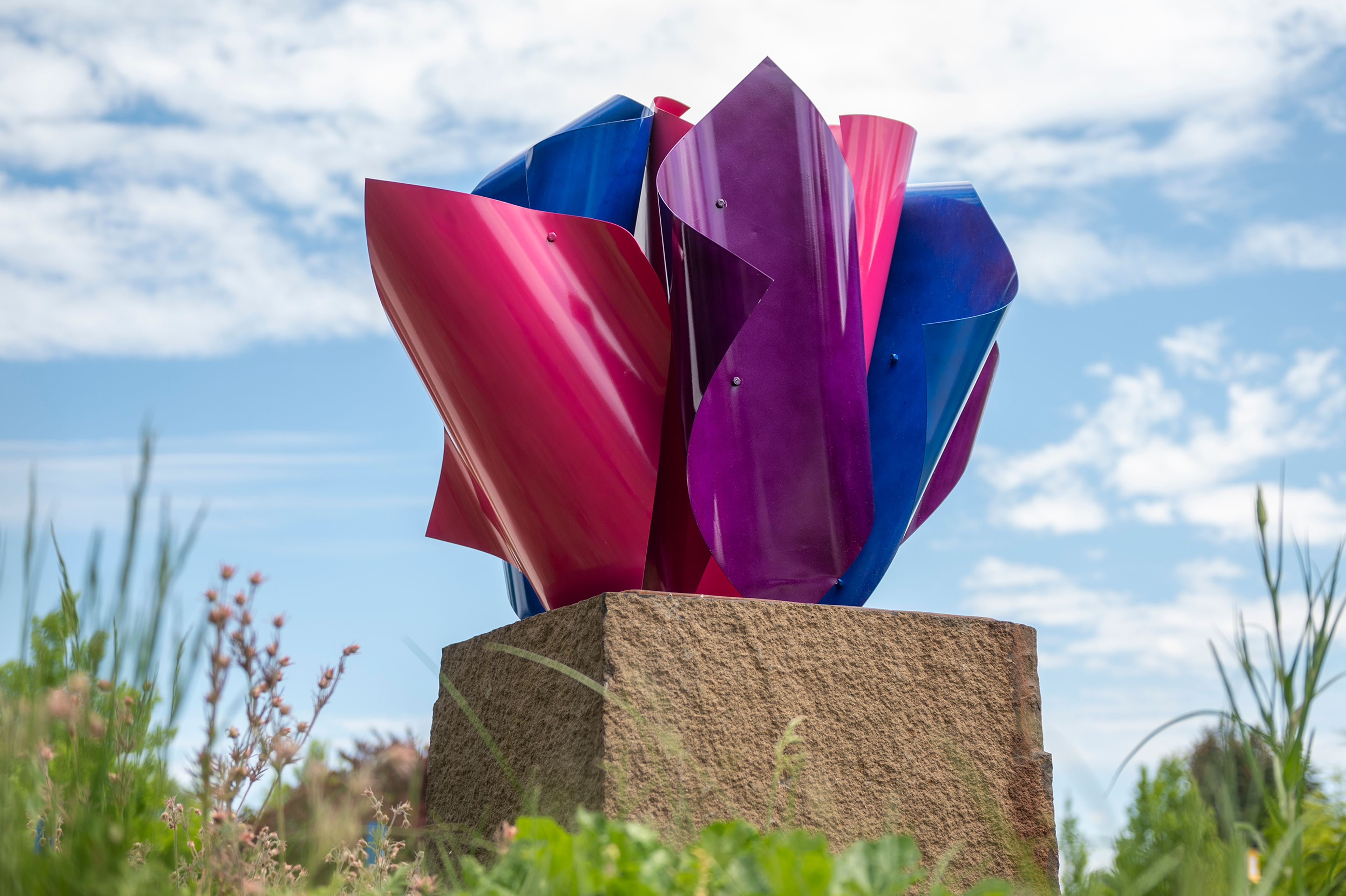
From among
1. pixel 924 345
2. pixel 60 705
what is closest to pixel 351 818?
pixel 60 705

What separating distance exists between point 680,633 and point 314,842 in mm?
1197

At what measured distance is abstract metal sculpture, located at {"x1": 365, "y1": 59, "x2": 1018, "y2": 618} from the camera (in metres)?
3.21

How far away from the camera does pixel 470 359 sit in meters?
3.21

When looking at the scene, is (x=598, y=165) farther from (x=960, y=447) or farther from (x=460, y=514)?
(x=960, y=447)

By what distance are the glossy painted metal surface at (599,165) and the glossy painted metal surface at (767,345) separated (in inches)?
15.5

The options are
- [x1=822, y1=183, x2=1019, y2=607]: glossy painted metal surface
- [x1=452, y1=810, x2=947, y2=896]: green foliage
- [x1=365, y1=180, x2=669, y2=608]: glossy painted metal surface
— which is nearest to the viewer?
[x1=452, y1=810, x2=947, y2=896]: green foliage

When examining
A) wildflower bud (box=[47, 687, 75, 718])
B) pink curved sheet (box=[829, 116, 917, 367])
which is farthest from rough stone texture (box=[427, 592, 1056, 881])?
Result: wildflower bud (box=[47, 687, 75, 718])

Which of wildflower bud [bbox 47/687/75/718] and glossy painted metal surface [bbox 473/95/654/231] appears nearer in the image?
wildflower bud [bbox 47/687/75/718]

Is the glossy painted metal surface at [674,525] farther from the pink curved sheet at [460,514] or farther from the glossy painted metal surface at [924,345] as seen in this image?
the pink curved sheet at [460,514]

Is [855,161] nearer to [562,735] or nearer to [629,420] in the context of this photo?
[629,420]

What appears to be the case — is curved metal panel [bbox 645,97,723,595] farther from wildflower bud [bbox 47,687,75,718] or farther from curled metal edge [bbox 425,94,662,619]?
wildflower bud [bbox 47,687,75,718]

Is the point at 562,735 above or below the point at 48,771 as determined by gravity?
above

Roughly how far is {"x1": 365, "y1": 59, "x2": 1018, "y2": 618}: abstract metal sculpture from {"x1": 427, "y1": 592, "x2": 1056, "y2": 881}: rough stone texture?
29 centimetres

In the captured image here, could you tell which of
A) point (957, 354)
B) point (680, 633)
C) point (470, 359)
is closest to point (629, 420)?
point (470, 359)
